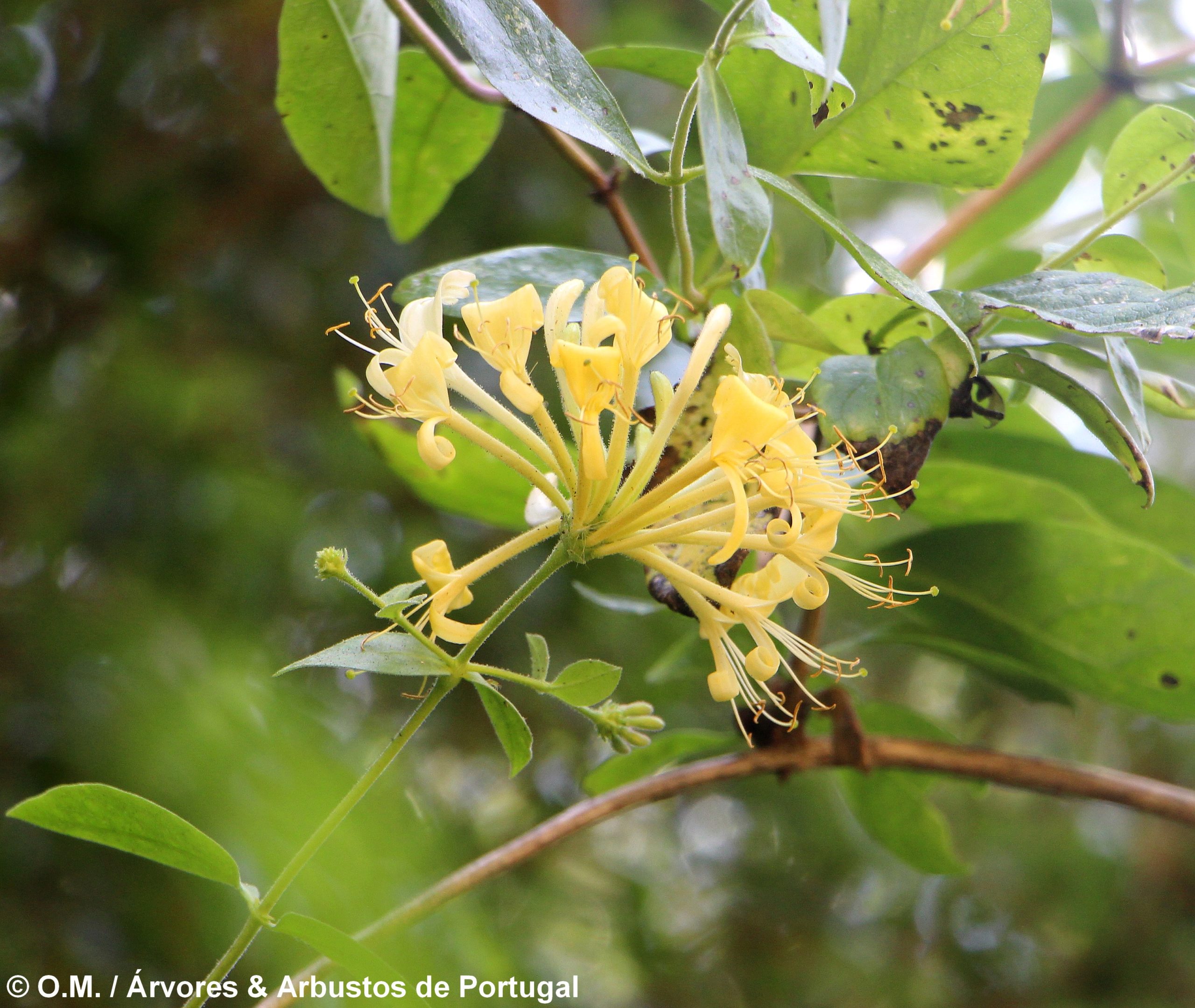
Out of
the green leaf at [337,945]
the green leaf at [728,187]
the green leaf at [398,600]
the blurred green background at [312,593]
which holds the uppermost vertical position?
the green leaf at [728,187]

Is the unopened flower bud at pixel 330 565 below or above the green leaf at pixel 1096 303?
below

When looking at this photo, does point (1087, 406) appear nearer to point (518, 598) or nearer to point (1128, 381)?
point (1128, 381)

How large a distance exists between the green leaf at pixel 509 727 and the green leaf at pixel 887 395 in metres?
0.23

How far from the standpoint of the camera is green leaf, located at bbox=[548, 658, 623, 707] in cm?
52

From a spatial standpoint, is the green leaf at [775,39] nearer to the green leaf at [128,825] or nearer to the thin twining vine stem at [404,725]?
the thin twining vine stem at [404,725]

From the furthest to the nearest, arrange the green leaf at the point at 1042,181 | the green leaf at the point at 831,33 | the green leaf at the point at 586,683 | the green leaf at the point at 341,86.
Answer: the green leaf at the point at 1042,181 < the green leaf at the point at 341,86 < the green leaf at the point at 586,683 < the green leaf at the point at 831,33

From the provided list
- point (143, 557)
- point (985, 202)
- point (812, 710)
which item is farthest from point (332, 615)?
point (985, 202)

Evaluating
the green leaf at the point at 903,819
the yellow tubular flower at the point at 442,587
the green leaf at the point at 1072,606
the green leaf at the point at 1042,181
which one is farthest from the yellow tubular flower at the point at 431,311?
the green leaf at the point at 1042,181

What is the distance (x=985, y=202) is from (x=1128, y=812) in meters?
1.27

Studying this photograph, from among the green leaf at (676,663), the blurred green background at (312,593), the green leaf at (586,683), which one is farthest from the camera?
the blurred green background at (312,593)

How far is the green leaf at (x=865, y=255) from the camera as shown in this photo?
1.53 feet

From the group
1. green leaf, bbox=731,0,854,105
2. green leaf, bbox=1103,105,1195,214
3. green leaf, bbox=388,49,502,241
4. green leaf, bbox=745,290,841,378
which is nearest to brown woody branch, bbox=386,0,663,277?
green leaf, bbox=388,49,502,241

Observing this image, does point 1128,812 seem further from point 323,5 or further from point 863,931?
point 323,5

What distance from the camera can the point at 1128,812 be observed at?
181 centimetres
